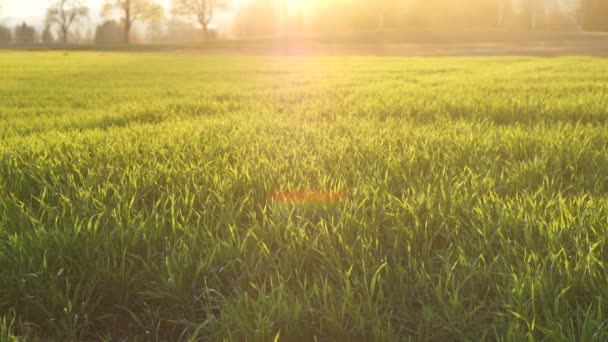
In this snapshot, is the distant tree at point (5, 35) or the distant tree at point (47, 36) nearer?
the distant tree at point (47, 36)

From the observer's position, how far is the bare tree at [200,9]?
2657 inches

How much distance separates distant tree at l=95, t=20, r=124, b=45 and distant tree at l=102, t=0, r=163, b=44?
7.65 meters

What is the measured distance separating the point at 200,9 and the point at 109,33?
24163 mm

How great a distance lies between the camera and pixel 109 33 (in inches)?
3282

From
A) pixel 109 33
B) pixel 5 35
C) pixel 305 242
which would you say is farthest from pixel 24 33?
pixel 305 242

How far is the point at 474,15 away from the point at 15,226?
70.8m

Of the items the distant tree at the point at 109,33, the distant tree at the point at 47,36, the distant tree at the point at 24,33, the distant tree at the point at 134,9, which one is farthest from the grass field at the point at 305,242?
→ the distant tree at the point at 24,33

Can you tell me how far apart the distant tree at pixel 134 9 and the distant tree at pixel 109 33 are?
765cm

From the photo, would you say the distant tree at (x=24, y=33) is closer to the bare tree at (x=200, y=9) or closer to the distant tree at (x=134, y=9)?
the distant tree at (x=134, y=9)

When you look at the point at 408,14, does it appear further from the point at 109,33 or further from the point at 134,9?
the point at 109,33

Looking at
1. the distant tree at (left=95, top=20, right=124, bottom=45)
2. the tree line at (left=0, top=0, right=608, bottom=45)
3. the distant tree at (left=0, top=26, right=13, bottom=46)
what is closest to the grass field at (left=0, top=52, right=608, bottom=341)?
the tree line at (left=0, top=0, right=608, bottom=45)

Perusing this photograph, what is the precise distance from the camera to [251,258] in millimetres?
1774

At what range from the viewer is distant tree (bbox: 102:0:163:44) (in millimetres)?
63688

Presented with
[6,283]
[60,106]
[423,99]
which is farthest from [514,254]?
[60,106]
